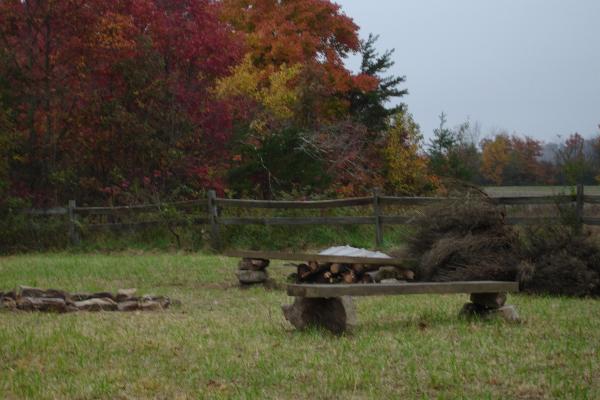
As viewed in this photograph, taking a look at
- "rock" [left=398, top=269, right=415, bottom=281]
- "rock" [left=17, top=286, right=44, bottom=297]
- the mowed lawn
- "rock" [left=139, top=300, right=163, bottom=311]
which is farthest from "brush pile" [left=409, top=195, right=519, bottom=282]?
"rock" [left=17, top=286, right=44, bottom=297]

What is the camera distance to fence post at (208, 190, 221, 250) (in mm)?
19609

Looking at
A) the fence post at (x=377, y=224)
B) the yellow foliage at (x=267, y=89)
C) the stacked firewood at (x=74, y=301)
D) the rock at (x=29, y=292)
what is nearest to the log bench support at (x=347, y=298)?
the stacked firewood at (x=74, y=301)

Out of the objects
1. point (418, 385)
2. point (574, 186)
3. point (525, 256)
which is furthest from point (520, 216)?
point (418, 385)

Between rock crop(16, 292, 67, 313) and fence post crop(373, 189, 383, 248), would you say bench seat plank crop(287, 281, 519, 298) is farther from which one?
fence post crop(373, 189, 383, 248)

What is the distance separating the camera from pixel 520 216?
1609 centimetres

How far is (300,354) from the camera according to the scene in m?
6.63

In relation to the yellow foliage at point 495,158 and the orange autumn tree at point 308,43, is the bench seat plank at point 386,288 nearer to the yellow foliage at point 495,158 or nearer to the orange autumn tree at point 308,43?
the orange autumn tree at point 308,43

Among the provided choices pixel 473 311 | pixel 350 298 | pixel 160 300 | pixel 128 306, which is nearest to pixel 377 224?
pixel 160 300

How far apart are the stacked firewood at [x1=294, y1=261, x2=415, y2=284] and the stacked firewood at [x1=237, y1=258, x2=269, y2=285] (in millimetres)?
596

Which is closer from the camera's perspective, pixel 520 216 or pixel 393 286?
pixel 393 286

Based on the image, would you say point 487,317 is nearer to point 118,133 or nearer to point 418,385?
point 418,385

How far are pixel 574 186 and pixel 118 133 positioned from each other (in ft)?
42.0

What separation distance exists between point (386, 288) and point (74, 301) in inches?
169

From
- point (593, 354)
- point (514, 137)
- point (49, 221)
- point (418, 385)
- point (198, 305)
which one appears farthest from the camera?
point (514, 137)
